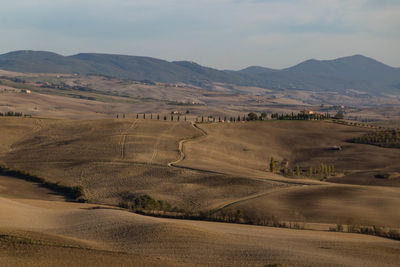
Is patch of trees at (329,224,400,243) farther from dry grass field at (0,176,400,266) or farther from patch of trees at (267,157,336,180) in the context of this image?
patch of trees at (267,157,336,180)

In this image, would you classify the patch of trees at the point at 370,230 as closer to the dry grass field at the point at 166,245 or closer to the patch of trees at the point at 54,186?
the dry grass field at the point at 166,245

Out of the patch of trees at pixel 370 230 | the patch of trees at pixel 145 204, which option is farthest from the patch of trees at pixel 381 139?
the patch of trees at pixel 370 230

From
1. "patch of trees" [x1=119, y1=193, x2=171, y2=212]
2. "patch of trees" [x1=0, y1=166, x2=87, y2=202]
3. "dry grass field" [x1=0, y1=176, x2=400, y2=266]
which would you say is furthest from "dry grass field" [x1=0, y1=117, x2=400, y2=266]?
"patch of trees" [x1=119, y1=193, x2=171, y2=212]

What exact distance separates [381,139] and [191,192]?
6619 cm

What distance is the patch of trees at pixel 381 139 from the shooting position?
382 feet

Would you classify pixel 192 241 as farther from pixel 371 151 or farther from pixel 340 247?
pixel 371 151

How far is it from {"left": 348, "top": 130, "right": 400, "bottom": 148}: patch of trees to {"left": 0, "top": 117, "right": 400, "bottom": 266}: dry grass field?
157 inches

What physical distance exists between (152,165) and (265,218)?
37201mm

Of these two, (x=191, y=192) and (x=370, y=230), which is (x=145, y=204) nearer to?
(x=191, y=192)

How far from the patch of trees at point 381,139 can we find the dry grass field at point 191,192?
3.98 metres

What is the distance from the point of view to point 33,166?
86.9m

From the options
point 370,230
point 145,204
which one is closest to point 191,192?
point 145,204

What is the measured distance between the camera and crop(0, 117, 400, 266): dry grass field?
105 ft

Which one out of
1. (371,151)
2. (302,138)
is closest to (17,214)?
(371,151)
